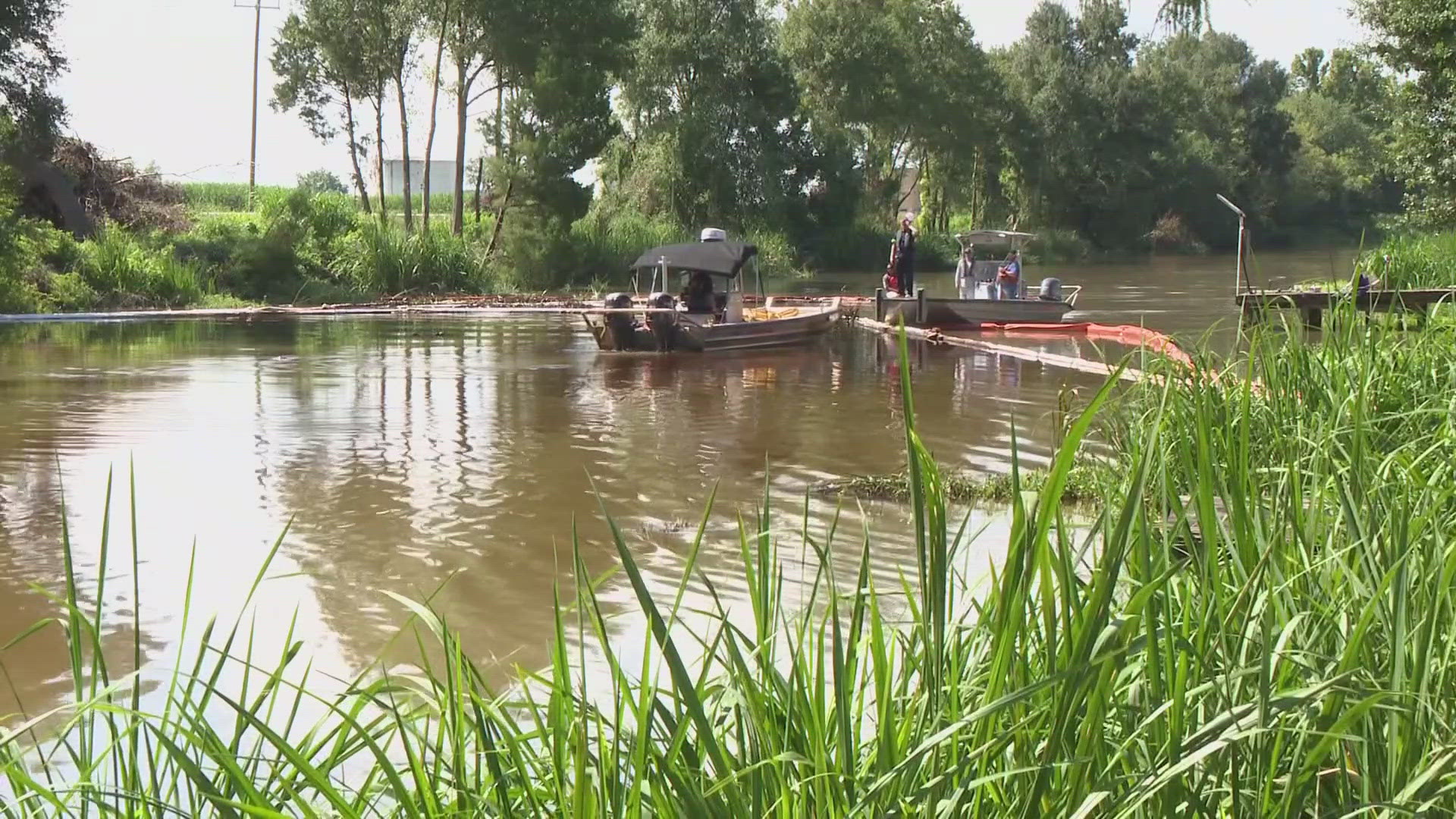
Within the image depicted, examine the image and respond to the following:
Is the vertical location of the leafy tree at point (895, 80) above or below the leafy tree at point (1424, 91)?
above

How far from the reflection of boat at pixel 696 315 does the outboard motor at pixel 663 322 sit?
1cm

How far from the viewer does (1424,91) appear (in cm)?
2752

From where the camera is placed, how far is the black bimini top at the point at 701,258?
76.8ft

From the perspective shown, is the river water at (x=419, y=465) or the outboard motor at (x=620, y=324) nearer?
the river water at (x=419, y=465)

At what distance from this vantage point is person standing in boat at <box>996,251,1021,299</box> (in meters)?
26.6

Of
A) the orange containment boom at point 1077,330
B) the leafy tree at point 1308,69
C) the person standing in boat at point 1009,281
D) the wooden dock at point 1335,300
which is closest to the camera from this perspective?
the wooden dock at point 1335,300

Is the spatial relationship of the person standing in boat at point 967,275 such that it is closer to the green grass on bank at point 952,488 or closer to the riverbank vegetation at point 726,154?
the riverbank vegetation at point 726,154

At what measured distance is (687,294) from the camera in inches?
942

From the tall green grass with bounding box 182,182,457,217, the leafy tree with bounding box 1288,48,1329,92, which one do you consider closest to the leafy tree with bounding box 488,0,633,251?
the tall green grass with bounding box 182,182,457,217

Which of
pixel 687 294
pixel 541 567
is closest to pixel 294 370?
pixel 687 294

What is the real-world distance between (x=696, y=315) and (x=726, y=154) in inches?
1041

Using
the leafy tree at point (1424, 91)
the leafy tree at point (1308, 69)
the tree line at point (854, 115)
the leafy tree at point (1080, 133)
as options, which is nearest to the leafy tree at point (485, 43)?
the tree line at point (854, 115)

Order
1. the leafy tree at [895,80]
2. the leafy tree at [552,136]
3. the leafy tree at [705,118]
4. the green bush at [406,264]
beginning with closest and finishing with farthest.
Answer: the green bush at [406,264] → the leafy tree at [552,136] → the leafy tree at [705,118] → the leafy tree at [895,80]

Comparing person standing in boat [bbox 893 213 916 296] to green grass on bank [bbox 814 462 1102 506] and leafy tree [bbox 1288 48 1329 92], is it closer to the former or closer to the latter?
green grass on bank [bbox 814 462 1102 506]
